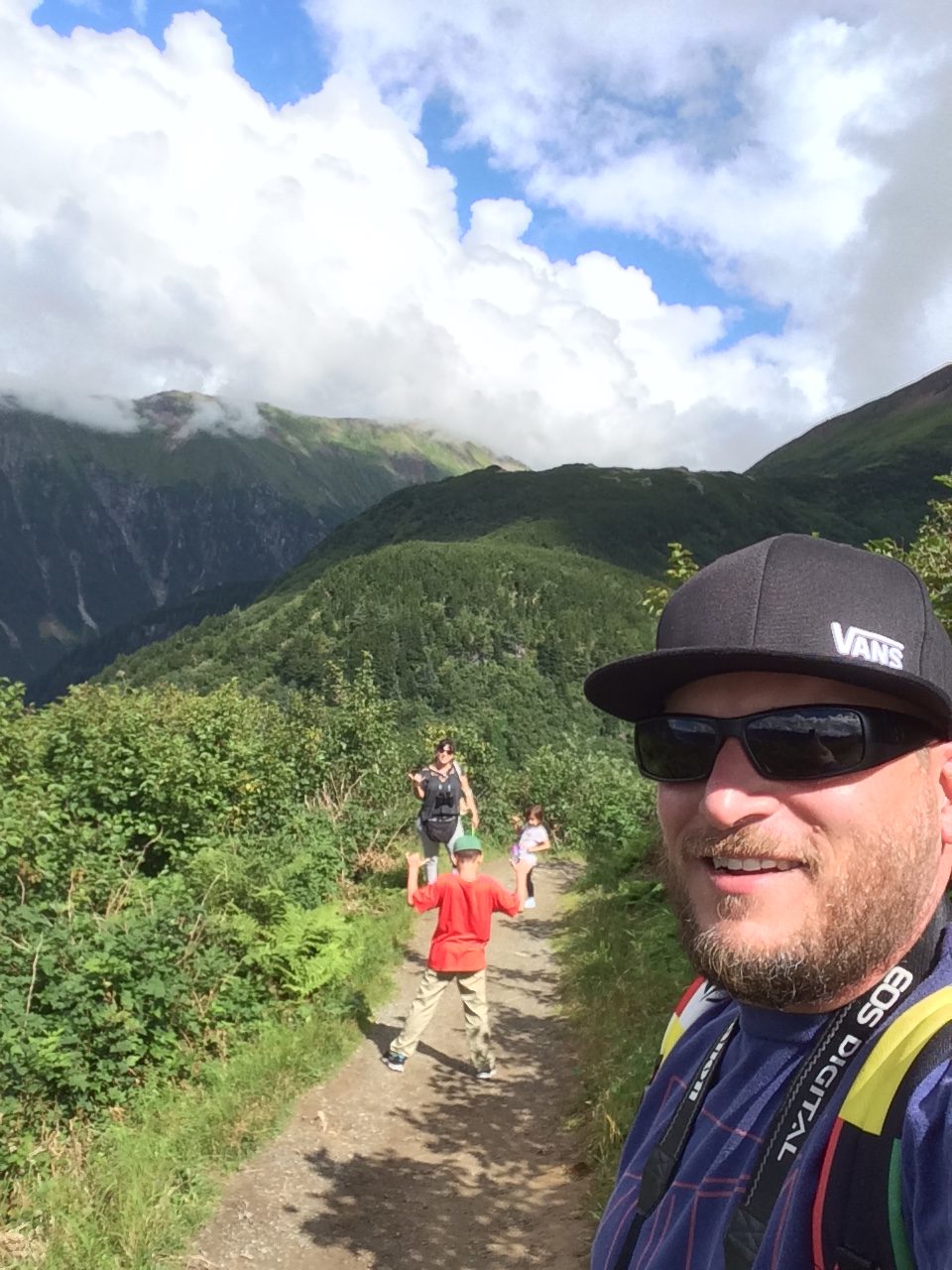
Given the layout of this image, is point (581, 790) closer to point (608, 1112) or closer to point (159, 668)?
point (608, 1112)


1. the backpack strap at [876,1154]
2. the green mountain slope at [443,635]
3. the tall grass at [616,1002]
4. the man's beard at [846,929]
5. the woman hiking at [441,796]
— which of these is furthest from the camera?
the green mountain slope at [443,635]

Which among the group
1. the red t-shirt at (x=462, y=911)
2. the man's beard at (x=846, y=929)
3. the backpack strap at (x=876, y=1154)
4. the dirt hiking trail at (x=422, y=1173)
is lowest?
the dirt hiking trail at (x=422, y=1173)

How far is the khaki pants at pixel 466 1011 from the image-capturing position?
22.2ft

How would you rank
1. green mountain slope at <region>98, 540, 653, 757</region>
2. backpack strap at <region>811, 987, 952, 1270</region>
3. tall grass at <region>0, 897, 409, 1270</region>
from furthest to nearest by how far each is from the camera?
green mountain slope at <region>98, 540, 653, 757</region> < tall grass at <region>0, 897, 409, 1270</region> < backpack strap at <region>811, 987, 952, 1270</region>

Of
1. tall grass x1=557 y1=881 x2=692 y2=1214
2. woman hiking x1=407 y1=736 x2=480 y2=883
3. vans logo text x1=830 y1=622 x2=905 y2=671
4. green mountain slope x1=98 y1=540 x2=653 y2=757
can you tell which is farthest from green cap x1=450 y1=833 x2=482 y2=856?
green mountain slope x1=98 y1=540 x2=653 y2=757

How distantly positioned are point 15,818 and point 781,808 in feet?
27.4

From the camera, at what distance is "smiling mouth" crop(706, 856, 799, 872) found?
4.25ft

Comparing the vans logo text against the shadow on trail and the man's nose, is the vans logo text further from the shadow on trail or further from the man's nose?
the shadow on trail

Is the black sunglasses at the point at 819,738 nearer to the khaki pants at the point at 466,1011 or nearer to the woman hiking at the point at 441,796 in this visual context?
the khaki pants at the point at 466,1011

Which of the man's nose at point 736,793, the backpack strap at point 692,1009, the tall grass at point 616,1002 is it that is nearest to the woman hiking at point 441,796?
the tall grass at point 616,1002

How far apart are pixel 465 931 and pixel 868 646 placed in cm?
599

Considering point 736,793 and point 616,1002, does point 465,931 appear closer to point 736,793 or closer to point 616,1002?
point 616,1002

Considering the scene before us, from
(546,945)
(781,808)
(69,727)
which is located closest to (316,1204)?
(781,808)

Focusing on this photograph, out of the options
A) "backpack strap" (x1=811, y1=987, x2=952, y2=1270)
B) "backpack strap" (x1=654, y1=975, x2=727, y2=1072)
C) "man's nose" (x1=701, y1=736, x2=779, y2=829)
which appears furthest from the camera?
"backpack strap" (x1=654, y1=975, x2=727, y2=1072)
